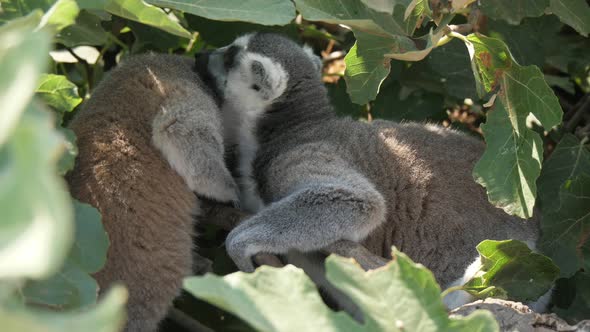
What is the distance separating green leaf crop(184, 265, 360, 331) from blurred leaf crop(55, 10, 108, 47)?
6.78 feet

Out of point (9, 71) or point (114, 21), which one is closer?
point (9, 71)

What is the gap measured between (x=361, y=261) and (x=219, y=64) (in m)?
1.50

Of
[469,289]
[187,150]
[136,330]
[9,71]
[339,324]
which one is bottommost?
[136,330]

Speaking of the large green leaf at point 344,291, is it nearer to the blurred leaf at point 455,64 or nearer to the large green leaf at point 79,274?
the large green leaf at point 79,274

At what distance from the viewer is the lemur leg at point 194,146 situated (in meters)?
4.03

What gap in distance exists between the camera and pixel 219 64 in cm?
473

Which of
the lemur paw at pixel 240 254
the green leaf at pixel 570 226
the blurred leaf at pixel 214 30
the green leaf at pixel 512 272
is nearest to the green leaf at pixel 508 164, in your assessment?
the green leaf at pixel 512 272

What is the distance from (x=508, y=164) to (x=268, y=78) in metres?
1.46

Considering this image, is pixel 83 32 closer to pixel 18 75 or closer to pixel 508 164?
pixel 508 164

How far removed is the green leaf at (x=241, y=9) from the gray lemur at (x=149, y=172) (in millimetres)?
715

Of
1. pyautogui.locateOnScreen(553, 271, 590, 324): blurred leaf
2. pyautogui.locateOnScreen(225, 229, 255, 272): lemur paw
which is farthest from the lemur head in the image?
pyautogui.locateOnScreen(553, 271, 590, 324): blurred leaf

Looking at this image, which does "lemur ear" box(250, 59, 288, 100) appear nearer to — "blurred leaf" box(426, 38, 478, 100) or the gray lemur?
the gray lemur

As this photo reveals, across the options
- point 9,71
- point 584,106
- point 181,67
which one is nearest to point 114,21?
point 181,67

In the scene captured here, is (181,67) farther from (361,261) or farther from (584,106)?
(584,106)
